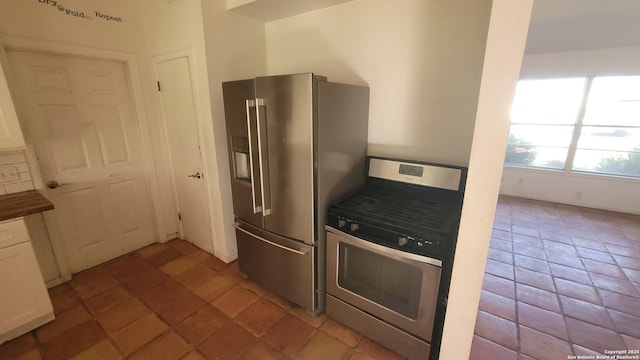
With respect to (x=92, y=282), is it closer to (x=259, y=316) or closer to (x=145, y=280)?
(x=145, y=280)

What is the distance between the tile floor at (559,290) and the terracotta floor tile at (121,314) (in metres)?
2.54

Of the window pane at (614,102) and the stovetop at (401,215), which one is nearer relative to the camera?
the stovetop at (401,215)

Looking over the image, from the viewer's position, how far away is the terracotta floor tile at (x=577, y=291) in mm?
2229

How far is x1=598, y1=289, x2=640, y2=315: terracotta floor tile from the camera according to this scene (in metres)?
2.11

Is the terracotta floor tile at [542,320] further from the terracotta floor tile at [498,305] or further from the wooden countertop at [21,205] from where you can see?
the wooden countertop at [21,205]

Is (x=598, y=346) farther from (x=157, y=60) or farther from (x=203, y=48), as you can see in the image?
(x=157, y=60)

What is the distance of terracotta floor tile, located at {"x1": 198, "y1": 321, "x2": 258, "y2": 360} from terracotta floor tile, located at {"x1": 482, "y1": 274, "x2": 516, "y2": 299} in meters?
2.14

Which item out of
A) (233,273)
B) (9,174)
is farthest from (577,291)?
(9,174)

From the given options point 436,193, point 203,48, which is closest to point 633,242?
point 436,193

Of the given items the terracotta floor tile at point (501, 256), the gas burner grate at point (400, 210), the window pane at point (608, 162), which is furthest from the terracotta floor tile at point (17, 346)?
the window pane at point (608, 162)

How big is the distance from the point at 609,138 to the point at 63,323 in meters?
7.58

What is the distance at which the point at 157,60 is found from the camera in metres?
2.69

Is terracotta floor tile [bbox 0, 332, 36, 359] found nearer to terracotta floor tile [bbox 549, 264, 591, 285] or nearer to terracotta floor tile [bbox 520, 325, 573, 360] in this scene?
terracotta floor tile [bbox 520, 325, 573, 360]

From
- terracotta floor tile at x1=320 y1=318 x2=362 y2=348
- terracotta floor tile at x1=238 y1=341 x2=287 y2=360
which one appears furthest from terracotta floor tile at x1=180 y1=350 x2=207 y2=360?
terracotta floor tile at x1=320 y1=318 x2=362 y2=348
